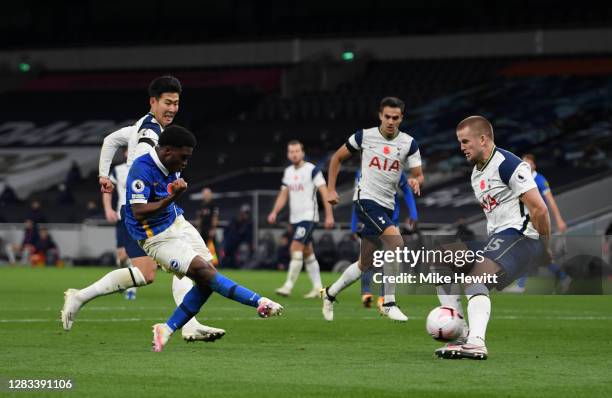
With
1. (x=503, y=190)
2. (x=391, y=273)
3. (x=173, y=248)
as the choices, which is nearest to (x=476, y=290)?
(x=503, y=190)

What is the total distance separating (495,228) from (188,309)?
97.9 inches

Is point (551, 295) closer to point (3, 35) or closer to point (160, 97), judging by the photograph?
point (160, 97)

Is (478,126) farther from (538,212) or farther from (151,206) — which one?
(151,206)

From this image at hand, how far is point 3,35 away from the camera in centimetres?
5141

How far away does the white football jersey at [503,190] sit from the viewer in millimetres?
9773

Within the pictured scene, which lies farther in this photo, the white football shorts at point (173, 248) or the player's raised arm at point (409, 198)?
the player's raised arm at point (409, 198)

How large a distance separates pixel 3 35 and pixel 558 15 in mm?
22184

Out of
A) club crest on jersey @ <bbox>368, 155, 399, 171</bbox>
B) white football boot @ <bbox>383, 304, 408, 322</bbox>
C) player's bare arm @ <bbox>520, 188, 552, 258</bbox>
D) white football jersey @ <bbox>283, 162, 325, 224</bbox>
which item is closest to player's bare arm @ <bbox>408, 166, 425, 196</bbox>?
club crest on jersey @ <bbox>368, 155, 399, 171</bbox>

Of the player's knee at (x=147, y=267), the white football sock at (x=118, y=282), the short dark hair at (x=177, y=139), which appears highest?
the short dark hair at (x=177, y=139)

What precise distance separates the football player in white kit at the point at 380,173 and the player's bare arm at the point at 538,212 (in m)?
4.72

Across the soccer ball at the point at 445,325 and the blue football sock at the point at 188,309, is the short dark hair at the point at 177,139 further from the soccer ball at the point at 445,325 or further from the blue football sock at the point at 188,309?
the soccer ball at the point at 445,325

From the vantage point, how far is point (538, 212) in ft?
31.1

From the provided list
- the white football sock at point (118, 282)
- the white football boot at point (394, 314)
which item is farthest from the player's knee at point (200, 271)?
the white football boot at point (394, 314)

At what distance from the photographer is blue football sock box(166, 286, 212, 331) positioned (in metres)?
10.1
